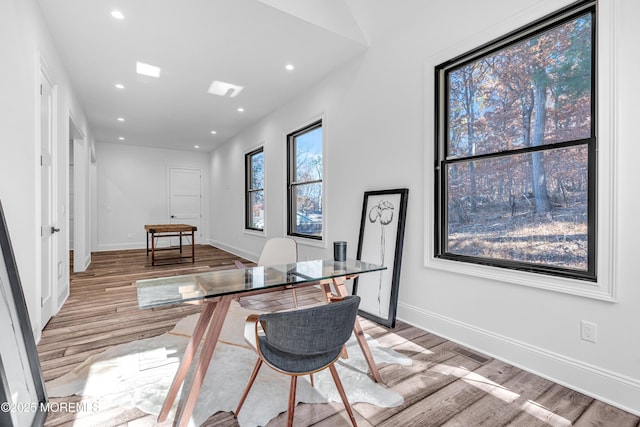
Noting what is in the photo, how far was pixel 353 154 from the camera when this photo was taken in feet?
11.7

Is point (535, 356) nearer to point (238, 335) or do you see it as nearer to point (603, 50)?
point (603, 50)

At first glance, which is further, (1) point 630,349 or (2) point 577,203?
(2) point 577,203

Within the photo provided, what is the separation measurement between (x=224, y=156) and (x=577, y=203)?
728 cm

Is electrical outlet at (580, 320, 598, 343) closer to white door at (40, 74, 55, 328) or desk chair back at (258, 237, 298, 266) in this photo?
desk chair back at (258, 237, 298, 266)

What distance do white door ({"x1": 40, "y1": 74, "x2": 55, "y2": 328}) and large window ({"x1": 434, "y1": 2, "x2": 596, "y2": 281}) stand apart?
138 inches

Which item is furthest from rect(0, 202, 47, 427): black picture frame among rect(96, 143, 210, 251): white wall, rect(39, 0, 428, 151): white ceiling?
rect(96, 143, 210, 251): white wall

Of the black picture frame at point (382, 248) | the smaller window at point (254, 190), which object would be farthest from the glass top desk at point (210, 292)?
the smaller window at point (254, 190)

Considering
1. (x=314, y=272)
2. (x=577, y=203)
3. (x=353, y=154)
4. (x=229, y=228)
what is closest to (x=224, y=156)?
(x=229, y=228)

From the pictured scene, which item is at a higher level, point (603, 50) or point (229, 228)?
point (603, 50)

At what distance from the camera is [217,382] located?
190 cm

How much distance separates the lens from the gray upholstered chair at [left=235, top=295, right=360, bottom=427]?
1.22m

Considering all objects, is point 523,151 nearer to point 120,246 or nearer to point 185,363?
point 185,363

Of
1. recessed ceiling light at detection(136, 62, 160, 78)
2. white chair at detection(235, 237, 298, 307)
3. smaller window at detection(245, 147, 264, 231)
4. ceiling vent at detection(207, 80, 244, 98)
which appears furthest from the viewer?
smaller window at detection(245, 147, 264, 231)

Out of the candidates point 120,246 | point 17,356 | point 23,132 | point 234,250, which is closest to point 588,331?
point 17,356
